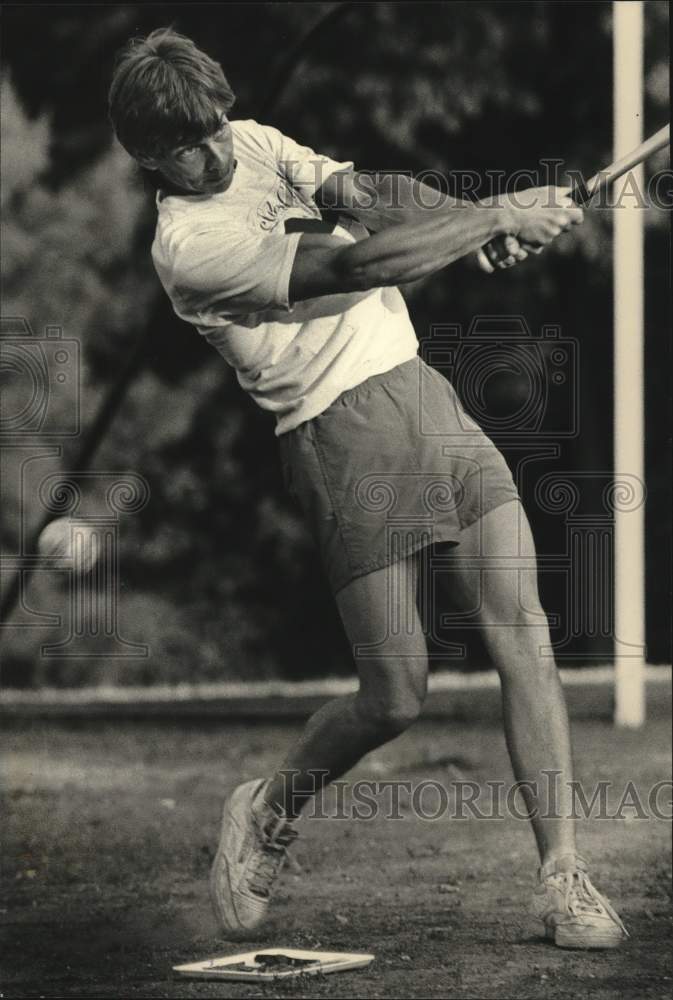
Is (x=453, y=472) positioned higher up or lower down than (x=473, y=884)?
higher up

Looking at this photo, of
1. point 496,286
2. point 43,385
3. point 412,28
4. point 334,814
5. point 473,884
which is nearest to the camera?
point 473,884

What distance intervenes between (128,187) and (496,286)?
3.46 meters

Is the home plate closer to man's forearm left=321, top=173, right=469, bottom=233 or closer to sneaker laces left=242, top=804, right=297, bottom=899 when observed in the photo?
sneaker laces left=242, top=804, right=297, bottom=899

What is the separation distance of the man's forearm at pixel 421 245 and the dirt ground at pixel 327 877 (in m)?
1.46

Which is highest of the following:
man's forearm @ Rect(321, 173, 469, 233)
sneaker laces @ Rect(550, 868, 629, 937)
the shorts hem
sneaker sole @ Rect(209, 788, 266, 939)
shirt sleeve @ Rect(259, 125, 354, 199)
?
shirt sleeve @ Rect(259, 125, 354, 199)

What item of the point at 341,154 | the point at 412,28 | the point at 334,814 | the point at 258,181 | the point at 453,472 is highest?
the point at 412,28

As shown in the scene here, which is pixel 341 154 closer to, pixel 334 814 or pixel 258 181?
pixel 334 814

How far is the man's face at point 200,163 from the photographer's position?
377 centimetres

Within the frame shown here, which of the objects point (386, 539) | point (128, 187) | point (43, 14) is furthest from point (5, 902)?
point (128, 187)

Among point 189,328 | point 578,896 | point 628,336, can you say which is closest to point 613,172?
point 578,896

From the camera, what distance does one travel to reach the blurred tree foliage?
34.7 feet

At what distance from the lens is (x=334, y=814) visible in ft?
20.4

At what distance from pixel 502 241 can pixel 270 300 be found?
49 centimetres

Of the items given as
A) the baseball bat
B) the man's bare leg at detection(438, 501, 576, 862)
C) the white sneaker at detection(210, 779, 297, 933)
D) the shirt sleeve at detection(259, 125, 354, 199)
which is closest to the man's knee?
the man's bare leg at detection(438, 501, 576, 862)
